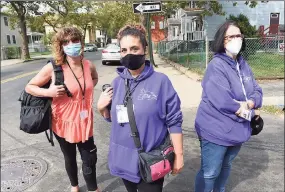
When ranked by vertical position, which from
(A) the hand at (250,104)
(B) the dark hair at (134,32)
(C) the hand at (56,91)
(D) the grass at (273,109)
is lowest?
(D) the grass at (273,109)

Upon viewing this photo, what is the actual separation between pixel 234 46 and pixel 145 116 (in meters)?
1.02

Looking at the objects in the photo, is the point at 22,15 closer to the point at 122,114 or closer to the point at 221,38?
the point at 221,38

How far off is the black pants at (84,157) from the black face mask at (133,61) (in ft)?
3.74

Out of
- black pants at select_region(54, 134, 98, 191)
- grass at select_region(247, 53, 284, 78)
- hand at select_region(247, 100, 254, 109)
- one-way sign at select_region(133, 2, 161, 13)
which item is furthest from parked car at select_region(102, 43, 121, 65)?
hand at select_region(247, 100, 254, 109)

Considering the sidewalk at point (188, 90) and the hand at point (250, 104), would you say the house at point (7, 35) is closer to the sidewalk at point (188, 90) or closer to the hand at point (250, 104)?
the sidewalk at point (188, 90)

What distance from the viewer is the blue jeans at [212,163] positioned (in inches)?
91.9

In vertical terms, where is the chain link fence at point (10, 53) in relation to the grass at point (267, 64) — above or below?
above

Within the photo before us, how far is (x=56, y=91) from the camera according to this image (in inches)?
94.1

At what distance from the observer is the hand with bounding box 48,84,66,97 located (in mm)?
2392

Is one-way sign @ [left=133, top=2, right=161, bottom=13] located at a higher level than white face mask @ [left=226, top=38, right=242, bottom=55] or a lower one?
higher

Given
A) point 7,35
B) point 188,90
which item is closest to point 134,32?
point 188,90

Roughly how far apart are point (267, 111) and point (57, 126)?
4879 mm

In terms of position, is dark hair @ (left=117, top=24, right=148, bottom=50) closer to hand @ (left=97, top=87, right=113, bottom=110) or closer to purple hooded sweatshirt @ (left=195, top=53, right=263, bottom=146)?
hand @ (left=97, top=87, right=113, bottom=110)

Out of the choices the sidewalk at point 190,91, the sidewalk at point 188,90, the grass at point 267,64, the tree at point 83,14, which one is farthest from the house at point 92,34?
the sidewalk at point 188,90
